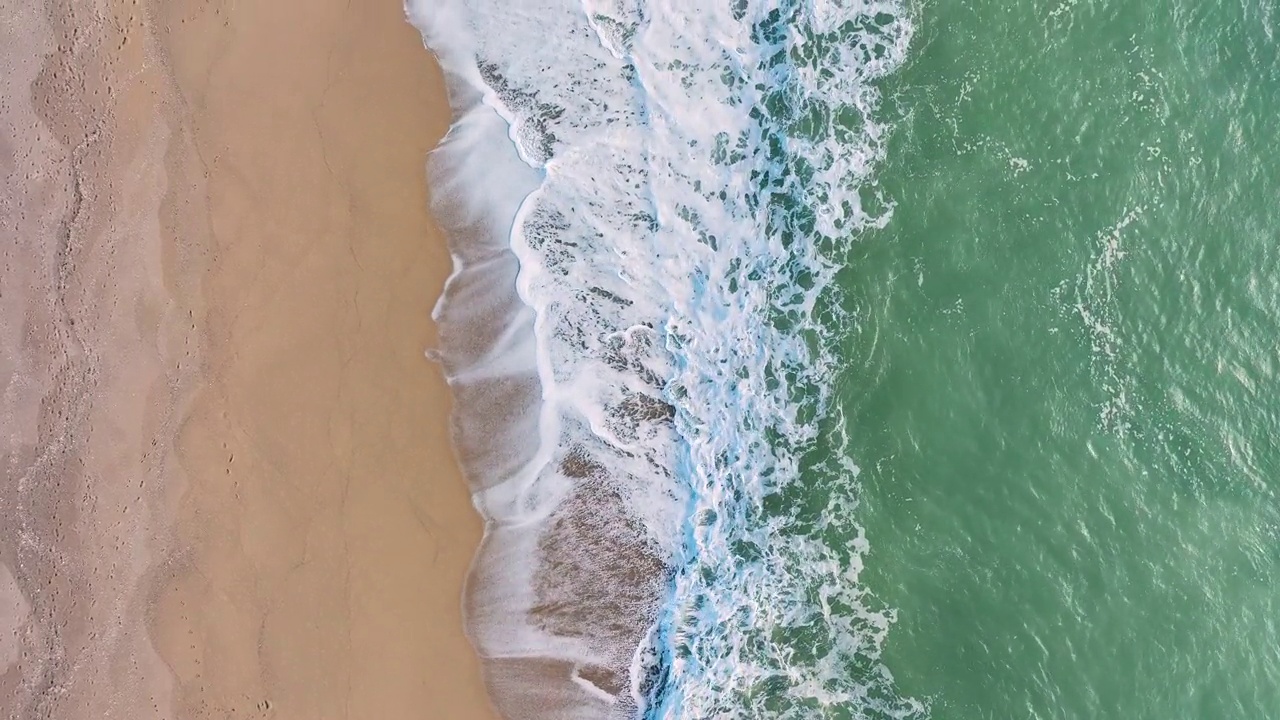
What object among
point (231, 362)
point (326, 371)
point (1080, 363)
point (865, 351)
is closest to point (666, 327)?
point (865, 351)

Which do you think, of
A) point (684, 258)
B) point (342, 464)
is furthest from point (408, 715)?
point (684, 258)

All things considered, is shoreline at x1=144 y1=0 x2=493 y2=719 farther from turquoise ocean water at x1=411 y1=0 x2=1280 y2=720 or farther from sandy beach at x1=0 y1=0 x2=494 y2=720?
turquoise ocean water at x1=411 y1=0 x2=1280 y2=720

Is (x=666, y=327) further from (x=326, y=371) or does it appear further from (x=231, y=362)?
(x=231, y=362)

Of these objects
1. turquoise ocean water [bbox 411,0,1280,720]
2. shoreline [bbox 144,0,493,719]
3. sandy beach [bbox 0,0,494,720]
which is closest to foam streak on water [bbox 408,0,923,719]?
turquoise ocean water [bbox 411,0,1280,720]

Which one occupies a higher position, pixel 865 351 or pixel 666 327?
pixel 666 327

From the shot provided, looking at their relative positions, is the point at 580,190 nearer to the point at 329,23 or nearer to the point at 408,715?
the point at 329,23

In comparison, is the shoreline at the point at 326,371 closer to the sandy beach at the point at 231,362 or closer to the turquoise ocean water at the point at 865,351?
the sandy beach at the point at 231,362
